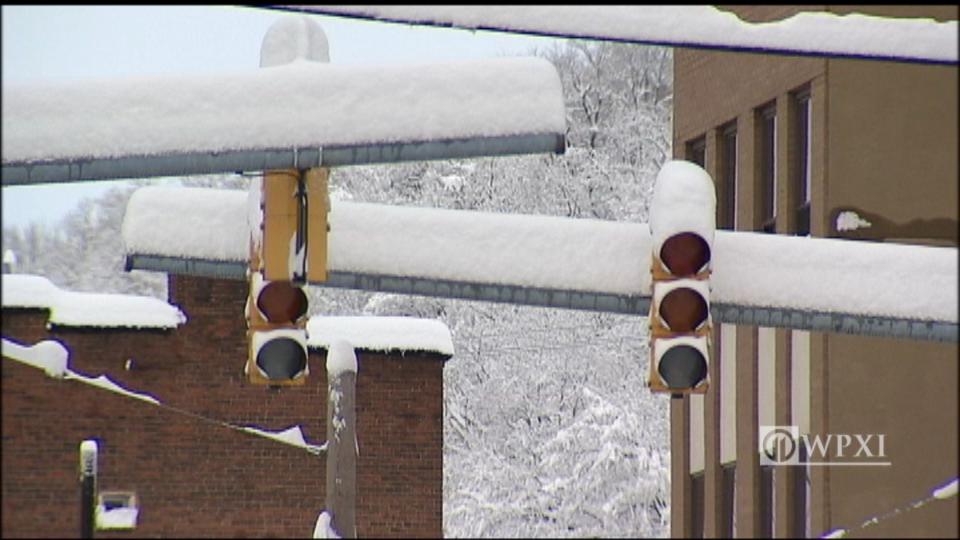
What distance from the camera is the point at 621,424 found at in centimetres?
3438

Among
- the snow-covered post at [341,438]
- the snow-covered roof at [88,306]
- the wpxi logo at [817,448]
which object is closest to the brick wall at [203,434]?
the snow-covered roof at [88,306]

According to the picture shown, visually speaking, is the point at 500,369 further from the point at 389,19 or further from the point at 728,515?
the point at 389,19

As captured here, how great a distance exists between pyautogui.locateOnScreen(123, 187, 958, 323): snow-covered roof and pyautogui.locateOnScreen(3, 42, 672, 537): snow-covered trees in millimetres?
24008

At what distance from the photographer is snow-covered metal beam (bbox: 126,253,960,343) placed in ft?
28.3

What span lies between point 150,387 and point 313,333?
1718 mm

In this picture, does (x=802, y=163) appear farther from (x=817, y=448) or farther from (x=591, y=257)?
(x=591, y=257)

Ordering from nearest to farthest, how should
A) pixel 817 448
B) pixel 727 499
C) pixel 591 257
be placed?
pixel 591 257, pixel 817 448, pixel 727 499

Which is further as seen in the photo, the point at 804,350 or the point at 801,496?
the point at 801,496

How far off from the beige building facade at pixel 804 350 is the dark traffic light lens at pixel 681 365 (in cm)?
95

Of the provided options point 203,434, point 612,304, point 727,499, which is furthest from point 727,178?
point 612,304

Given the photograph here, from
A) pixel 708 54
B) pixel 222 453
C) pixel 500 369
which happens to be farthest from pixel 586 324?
pixel 222 453

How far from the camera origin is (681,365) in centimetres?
812

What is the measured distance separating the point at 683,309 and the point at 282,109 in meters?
1.73

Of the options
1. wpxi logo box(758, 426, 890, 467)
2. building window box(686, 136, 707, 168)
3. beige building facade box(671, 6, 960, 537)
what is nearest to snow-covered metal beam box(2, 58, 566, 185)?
beige building facade box(671, 6, 960, 537)
